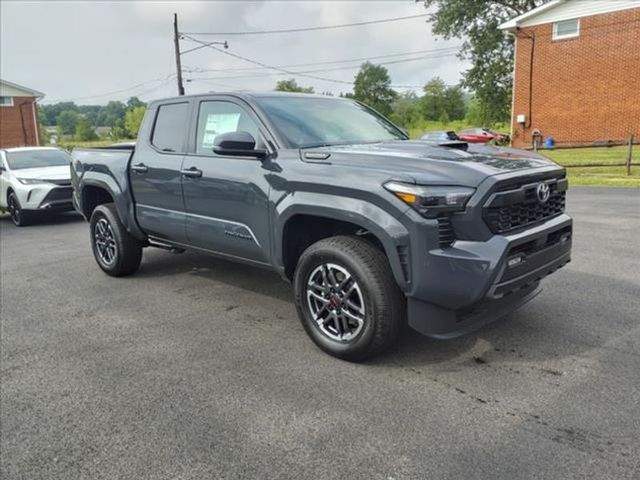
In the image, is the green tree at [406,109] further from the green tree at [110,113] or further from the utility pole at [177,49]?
the green tree at [110,113]

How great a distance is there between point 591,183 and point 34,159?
501 inches

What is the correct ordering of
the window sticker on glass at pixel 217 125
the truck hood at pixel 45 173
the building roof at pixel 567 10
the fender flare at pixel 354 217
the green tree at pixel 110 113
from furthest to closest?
1. the green tree at pixel 110 113
2. the building roof at pixel 567 10
3. the truck hood at pixel 45 173
4. the window sticker on glass at pixel 217 125
5. the fender flare at pixel 354 217

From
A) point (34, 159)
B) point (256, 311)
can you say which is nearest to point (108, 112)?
point (34, 159)

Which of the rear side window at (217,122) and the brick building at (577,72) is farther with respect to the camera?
the brick building at (577,72)

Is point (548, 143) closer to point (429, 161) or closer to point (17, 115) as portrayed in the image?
point (429, 161)

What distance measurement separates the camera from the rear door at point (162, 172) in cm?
484

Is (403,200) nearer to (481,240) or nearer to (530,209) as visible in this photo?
(481,240)

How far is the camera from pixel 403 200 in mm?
3105

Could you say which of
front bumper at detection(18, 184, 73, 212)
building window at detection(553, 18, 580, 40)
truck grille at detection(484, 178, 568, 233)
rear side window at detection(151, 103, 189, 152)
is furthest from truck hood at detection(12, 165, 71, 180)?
building window at detection(553, 18, 580, 40)

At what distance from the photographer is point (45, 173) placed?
11000 millimetres

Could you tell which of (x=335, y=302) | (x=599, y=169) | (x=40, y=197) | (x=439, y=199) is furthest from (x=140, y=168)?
(x=599, y=169)

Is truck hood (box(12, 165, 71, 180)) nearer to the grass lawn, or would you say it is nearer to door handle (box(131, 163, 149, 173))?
door handle (box(131, 163, 149, 173))

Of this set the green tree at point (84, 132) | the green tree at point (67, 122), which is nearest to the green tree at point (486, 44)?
the green tree at point (84, 132)

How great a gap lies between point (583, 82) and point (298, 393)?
22402mm
